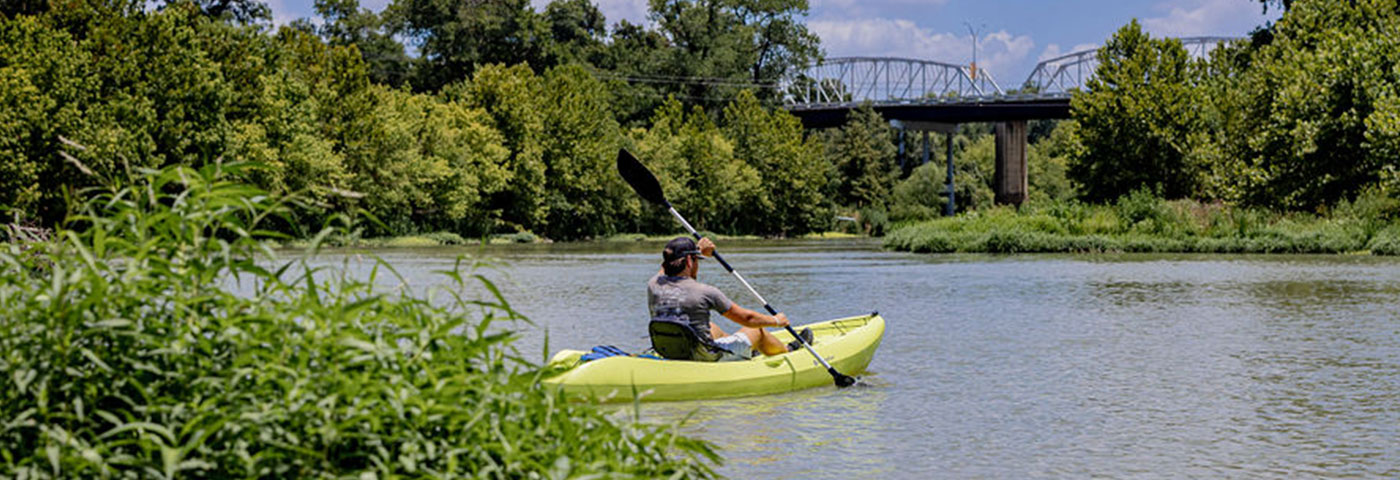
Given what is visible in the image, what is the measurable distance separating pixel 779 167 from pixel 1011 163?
12907mm

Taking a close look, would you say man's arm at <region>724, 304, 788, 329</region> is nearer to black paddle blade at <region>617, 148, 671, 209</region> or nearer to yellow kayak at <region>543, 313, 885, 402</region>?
yellow kayak at <region>543, 313, 885, 402</region>

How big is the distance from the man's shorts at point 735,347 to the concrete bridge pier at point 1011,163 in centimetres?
7284

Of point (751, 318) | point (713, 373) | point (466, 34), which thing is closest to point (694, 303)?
point (713, 373)

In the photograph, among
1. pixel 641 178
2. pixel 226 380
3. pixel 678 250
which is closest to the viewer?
pixel 226 380

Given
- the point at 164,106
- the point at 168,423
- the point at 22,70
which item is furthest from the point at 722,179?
the point at 168,423

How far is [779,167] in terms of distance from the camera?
81.9 m

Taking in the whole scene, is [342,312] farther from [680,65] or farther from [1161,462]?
[680,65]

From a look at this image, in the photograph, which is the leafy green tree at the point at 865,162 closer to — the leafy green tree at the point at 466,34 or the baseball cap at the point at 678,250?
the leafy green tree at the point at 466,34

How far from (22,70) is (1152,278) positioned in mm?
→ 25583

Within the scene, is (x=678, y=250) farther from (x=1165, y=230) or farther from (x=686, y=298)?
(x=1165, y=230)

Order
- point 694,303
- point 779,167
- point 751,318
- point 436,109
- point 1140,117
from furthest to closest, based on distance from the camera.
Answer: point 779,167 < point 436,109 < point 1140,117 < point 751,318 < point 694,303

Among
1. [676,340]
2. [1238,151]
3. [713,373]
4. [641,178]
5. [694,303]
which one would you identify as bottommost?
[713,373]

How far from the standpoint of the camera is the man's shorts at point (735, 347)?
1149cm

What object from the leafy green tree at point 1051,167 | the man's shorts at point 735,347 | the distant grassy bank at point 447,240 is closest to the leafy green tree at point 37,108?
the distant grassy bank at point 447,240
